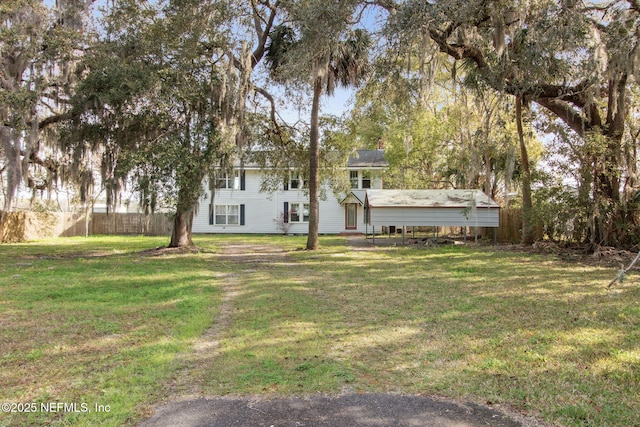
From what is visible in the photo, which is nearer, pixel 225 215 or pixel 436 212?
pixel 436 212

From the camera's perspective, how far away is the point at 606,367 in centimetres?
395

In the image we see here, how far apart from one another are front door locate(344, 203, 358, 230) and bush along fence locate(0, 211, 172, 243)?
10.9 metres

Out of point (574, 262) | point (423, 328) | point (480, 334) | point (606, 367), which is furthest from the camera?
point (574, 262)

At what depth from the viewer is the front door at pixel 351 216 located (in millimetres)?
27688

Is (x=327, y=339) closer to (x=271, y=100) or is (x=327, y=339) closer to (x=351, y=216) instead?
(x=271, y=100)

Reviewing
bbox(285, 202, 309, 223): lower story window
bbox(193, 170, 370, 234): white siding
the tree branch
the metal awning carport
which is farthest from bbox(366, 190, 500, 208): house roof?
bbox(285, 202, 309, 223): lower story window

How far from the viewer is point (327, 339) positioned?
4961 millimetres

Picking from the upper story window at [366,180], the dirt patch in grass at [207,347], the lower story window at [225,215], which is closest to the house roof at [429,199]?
the upper story window at [366,180]

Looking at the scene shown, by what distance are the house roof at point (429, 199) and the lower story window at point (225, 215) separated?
1073cm

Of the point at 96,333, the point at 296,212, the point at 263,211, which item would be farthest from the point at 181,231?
the point at 296,212

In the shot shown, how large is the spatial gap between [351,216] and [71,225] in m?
17.2

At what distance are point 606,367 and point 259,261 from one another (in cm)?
1016

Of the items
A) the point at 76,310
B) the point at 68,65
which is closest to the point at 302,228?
the point at 68,65

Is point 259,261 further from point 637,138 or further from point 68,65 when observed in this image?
point 637,138
